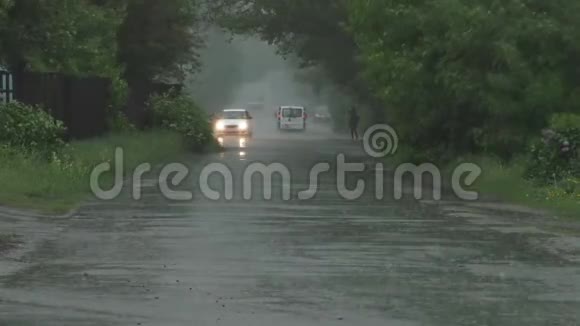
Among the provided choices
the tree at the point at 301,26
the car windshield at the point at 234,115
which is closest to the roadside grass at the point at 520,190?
the tree at the point at 301,26

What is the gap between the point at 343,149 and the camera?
5491 centimetres

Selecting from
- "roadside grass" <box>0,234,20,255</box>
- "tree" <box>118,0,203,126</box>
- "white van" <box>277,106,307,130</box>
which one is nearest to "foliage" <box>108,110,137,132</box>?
"tree" <box>118,0,203,126</box>

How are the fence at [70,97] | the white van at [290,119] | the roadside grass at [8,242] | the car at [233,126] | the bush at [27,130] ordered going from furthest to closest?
the white van at [290,119], the car at [233,126], the fence at [70,97], the bush at [27,130], the roadside grass at [8,242]

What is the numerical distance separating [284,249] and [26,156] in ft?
36.0

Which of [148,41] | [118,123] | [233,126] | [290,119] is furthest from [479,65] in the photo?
[290,119]

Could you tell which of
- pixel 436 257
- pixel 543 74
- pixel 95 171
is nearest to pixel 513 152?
pixel 543 74

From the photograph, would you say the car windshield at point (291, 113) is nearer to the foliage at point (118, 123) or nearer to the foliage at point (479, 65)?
the foliage at point (118, 123)

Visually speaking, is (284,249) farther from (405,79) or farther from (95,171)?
(405,79)

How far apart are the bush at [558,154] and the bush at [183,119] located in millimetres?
21253

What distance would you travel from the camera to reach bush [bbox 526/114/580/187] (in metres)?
26.0

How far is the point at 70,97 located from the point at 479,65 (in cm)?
987

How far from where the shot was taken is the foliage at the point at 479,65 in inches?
1149

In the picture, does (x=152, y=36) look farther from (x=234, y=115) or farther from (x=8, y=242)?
(x=8, y=242)

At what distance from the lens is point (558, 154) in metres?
26.6
